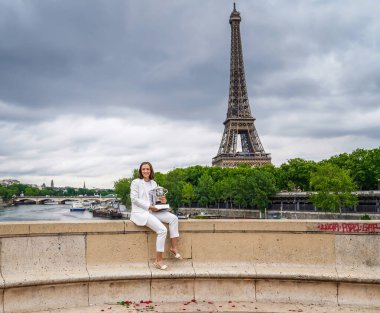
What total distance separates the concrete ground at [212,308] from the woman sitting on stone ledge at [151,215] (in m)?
0.69

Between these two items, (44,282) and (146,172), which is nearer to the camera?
(44,282)

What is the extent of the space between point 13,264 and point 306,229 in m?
4.71

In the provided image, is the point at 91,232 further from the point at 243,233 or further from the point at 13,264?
the point at 243,233

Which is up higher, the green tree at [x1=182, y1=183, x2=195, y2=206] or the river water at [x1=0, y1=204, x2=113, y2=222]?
the green tree at [x1=182, y1=183, x2=195, y2=206]

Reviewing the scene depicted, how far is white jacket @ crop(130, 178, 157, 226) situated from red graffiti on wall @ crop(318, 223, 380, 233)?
2.91 m

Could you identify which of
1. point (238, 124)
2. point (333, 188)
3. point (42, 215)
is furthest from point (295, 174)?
point (42, 215)

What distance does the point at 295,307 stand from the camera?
25.1 feet

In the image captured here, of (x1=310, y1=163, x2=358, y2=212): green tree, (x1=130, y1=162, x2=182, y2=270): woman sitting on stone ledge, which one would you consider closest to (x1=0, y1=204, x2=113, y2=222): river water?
(x1=310, y1=163, x2=358, y2=212): green tree

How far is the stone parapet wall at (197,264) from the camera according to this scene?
24.9ft

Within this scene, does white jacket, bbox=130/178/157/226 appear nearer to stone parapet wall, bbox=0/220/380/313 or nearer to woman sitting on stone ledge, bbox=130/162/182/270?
woman sitting on stone ledge, bbox=130/162/182/270

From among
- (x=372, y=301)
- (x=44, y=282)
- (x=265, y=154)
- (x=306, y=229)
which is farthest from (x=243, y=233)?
(x=265, y=154)

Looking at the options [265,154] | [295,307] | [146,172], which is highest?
[265,154]

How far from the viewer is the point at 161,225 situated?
801 cm

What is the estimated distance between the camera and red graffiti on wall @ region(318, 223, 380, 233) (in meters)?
8.12
